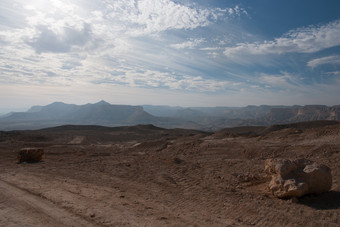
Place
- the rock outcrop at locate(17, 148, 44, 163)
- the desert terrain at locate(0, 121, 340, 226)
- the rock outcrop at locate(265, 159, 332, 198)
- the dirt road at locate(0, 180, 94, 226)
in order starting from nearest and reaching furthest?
the dirt road at locate(0, 180, 94, 226)
the desert terrain at locate(0, 121, 340, 226)
the rock outcrop at locate(265, 159, 332, 198)
the rock outcrop at locate(17, 148, 44, 163)

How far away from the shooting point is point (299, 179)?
20.1 feet

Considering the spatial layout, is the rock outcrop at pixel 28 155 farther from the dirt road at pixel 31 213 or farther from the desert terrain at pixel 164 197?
the dirt road at pixel 31 213

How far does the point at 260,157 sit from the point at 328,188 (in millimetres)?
5919

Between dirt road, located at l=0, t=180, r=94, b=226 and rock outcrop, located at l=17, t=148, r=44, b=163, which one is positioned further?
rock outcrop, located at l=17, t=148, r=44, b=163

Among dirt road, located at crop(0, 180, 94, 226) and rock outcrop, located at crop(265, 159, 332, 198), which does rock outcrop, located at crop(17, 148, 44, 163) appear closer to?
dirt road, located at crop(0, 180, 94, 226)

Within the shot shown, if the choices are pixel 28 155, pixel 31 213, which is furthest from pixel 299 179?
pixel 28 155

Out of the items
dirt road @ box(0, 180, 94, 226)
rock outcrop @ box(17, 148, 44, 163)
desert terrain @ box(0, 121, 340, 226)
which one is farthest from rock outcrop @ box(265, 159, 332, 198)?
rock outcrop @ box(17, 148, 44, 163)

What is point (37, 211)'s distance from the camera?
17.7 feet

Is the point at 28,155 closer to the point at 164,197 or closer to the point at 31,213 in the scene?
the point at 31,213

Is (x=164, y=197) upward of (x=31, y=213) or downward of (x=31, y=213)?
downward

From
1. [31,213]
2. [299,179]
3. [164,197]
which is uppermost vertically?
[299,179]

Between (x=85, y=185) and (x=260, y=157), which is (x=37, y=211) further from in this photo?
(x=260, y=157)

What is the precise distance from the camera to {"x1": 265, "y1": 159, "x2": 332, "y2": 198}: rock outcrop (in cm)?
590

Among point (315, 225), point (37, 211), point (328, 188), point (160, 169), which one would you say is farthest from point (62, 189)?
point (328, 188)
